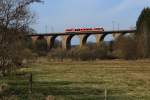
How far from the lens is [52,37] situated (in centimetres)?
13688

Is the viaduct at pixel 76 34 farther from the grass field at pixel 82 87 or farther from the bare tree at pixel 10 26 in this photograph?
the bare tree at pixel 10 26

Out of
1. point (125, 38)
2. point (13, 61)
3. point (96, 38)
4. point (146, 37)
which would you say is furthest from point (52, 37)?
point (13, 61)

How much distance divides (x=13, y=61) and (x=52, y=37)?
109213mm

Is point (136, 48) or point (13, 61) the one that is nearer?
point (13, 61)

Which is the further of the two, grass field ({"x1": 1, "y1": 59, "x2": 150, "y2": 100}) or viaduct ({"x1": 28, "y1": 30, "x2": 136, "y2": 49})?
viaduct ({"x1": 28, "y1": 30, "x2": 136, "y2": 49})

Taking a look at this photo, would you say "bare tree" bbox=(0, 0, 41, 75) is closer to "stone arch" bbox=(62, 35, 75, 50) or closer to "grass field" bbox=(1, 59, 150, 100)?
"grass field" bbox=(1, 59, 150, 100)

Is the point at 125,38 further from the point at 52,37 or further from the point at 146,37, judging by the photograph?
the point at 52,37

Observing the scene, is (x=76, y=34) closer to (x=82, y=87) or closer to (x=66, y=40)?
(x=66, y=40)

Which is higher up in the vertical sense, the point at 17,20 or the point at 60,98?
the point at 17,20

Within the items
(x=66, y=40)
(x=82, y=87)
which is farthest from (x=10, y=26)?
(x=66, y=40)

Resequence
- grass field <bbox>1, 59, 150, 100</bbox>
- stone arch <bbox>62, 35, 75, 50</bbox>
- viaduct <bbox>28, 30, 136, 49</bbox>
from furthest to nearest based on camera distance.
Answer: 1. stone arch <bbox>62, 35, 75, 50</bbox>
2. viaduct <bbox>28, 30, 136, 49</bbox>
3. grass field <bbox>1, 59, 150, 100</bbox>

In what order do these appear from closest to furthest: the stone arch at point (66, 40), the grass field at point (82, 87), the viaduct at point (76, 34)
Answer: the grass field at point (82, 87)
the viaduct at point (76, 34)
the stone arch at point (66, 40)

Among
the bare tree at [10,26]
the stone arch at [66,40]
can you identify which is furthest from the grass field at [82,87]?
the stone arch at [66,40]

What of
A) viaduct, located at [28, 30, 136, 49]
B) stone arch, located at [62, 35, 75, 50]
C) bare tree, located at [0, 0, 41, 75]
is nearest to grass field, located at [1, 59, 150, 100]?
bare tree, located at [0, 0, 41, 75]
